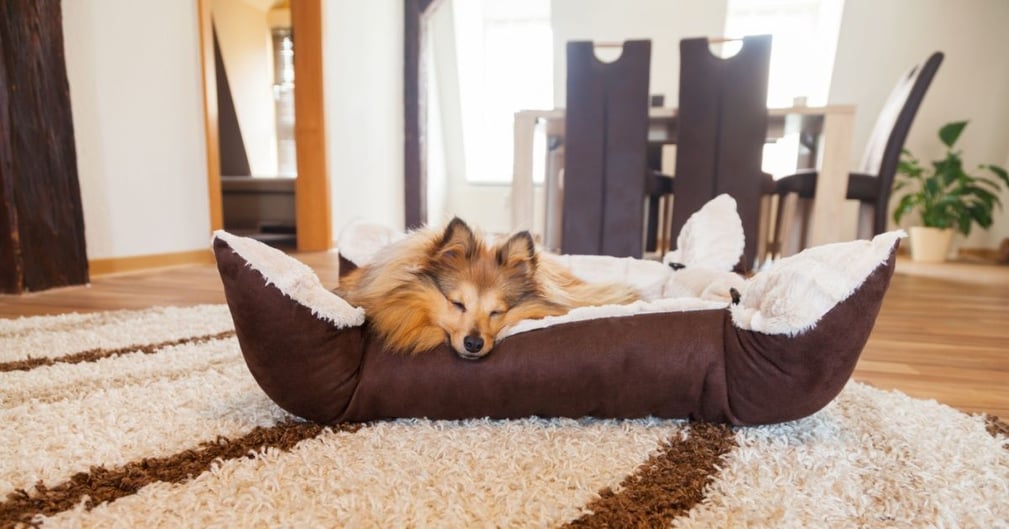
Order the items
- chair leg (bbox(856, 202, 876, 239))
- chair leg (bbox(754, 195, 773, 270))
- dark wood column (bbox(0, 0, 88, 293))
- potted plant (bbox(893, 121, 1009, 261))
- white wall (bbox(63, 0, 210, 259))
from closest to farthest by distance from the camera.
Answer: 1. dark wood column (bbox(0, 0, 88, 293))
2. white wall (bbox(63, 0, 210, 259))
3. chair leg (bbox(856, 202, 876, 239))
4. chair leg (bbox(754, 195, 773, 270))
5. potted plant (bbox(893, 121, 1009, 261))

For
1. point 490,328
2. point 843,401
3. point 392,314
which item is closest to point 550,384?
point 490,328

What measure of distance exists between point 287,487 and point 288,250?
159 inches

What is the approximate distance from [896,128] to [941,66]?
9.40 feet

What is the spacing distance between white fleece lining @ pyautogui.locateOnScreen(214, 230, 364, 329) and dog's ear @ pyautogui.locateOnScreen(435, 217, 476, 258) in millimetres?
299

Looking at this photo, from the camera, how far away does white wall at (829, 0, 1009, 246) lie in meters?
5.51

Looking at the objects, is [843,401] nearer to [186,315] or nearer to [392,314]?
[392,314]

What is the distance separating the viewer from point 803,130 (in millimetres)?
3756

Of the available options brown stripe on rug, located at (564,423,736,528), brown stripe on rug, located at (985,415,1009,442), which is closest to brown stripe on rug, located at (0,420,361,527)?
brown stripe on rug, located at (564,423,736,528)

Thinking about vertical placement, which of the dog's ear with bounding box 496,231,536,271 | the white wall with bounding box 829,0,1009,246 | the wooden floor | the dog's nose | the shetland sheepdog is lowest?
the wooden floor

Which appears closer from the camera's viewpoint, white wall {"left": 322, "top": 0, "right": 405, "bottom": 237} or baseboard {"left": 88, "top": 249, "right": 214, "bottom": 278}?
baseboard {"left": 88, "top": 249, "right": 214, "bottom": 278}

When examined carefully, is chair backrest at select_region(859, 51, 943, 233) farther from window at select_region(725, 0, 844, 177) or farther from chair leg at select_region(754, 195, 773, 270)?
window at select_region(725, 0, 844, 177)

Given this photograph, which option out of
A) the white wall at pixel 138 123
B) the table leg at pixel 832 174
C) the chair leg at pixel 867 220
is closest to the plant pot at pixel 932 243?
the chair leg at pixel 867 220

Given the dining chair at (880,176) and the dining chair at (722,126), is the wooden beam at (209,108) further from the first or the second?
the dining chair at (880,176)

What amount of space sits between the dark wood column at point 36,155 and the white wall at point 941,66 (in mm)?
6515
